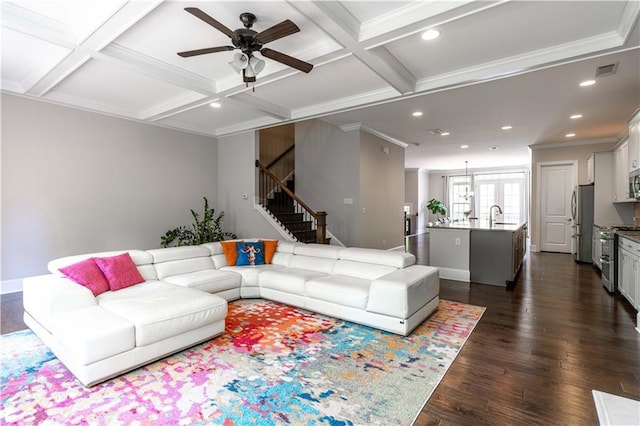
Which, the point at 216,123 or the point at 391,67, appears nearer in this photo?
the point at 391,67

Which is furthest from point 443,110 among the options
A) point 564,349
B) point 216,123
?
point 216,123

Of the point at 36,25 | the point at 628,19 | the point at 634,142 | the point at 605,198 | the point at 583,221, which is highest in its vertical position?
the point at 36,25

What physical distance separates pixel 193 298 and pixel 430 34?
3.32m

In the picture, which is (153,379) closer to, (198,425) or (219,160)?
(198,425)

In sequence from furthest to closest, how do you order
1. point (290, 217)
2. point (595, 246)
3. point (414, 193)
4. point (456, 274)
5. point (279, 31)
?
1. point (414, 193)
2. point (290, 217)
3. point (595, 246)
4. point (456, 274)
5. point (279, 31)

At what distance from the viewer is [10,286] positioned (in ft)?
15.1

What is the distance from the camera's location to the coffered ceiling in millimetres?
2756

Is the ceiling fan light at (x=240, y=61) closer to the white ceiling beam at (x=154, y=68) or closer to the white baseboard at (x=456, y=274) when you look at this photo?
the white ceiling beam at (x=154, y=68)

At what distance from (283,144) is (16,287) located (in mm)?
6309

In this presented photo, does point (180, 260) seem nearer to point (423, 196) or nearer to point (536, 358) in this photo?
point (536, 358)

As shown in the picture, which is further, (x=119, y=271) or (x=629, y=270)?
(x=629, y=270)

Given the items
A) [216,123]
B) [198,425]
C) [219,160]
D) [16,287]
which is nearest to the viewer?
[198,425]

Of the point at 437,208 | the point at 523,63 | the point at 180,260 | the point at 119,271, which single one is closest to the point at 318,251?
the point at 180,260

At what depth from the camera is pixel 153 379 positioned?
7.80 ft
